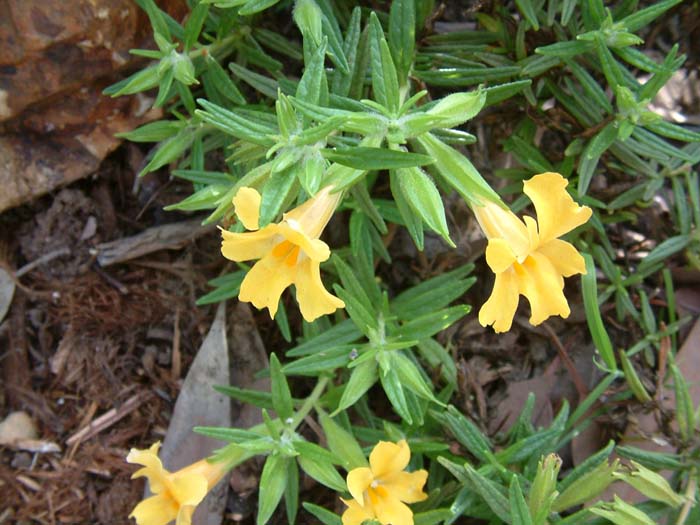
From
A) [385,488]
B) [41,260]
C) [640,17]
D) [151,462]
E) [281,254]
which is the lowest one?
[385,488]

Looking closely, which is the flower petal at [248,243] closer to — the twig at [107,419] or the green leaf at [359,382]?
the green leaf at [359,382]

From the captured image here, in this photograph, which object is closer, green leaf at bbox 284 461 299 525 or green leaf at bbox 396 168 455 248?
green leaf at bbox 396 168 455 248

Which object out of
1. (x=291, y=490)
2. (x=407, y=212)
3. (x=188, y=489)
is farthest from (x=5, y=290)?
(x=407, y=212)

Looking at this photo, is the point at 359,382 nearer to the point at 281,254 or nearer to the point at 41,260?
the point at 281,254

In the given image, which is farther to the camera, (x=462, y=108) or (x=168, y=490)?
(x=168, y=490)

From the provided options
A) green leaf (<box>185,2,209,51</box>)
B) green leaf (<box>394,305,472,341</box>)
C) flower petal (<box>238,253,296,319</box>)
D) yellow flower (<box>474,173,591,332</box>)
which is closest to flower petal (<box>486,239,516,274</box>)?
yellow flower (<box>474,173,591,332</box>)

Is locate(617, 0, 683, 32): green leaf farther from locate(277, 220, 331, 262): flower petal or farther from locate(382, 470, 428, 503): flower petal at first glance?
locate(382, 470, 428, 503): flower petal
